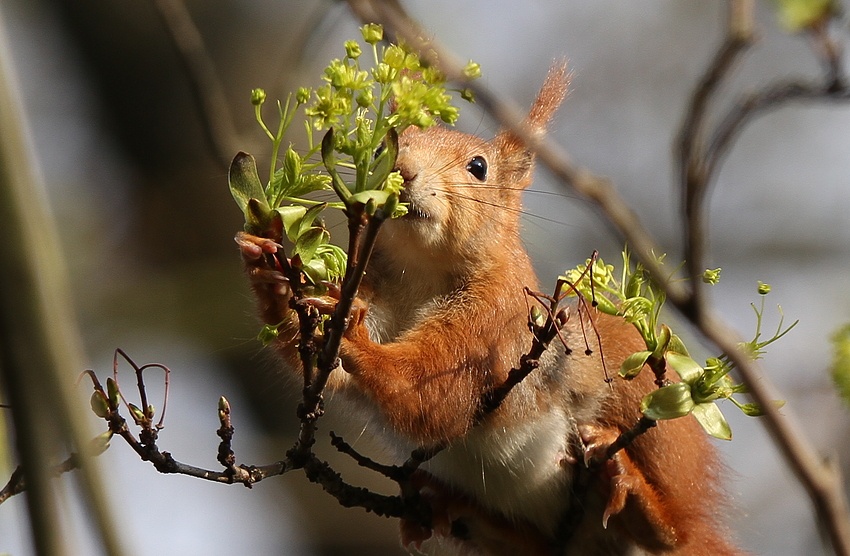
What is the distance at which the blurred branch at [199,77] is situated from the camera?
2.58 m

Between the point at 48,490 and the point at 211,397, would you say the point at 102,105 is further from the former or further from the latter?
the point at 48,490

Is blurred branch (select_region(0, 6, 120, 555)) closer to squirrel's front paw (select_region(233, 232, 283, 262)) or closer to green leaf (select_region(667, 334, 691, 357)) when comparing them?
squirrel's front paw (select_region(233, 232, 283, 262))

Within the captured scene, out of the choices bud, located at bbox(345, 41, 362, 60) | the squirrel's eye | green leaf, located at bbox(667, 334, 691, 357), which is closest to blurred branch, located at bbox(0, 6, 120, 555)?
bud, located at bbox(345, 41, 362, 60)

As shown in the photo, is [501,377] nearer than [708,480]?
Yes

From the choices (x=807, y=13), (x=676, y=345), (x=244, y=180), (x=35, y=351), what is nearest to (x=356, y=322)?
(x=244, y=180)

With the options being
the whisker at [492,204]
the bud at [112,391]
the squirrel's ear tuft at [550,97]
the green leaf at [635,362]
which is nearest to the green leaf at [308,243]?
the bud at [112,391]

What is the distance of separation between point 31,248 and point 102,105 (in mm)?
6163

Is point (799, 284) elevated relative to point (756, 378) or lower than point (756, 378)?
lower

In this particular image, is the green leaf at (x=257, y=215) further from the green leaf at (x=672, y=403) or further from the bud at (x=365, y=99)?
the green leaf at (x=672, y=403)

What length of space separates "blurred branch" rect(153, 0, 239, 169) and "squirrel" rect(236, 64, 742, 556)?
1.87 ft

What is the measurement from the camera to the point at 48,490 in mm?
981

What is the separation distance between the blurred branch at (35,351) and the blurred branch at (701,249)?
536 millimetres

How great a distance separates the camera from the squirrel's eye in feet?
11.0

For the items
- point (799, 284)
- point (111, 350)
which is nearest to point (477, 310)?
point (111, 350)
